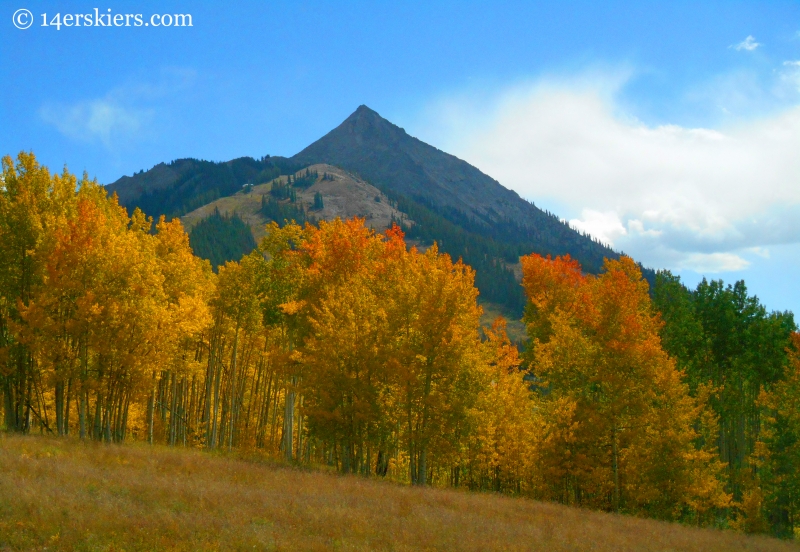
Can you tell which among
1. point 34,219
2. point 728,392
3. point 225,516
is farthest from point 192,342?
point 728,392

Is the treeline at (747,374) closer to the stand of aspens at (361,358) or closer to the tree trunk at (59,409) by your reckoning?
the stand of aspens at (361,358)

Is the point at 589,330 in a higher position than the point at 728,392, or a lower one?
higher

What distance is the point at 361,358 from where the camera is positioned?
95.4 feet

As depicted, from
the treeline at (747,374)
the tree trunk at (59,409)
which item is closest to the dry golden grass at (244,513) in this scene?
the tree trunk at (59,409)

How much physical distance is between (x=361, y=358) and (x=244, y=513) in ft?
42.5

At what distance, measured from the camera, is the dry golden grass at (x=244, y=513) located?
14617 mm

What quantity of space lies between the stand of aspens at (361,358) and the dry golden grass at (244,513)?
14.0 feet

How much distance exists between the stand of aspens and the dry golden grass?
14.0 ft

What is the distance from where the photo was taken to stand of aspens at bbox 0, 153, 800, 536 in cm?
2519

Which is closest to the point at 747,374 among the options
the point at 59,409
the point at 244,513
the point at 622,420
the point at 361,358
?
the point at 622,420

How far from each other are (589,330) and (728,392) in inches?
579

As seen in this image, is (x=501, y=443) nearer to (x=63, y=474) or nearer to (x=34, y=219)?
(x=63, y=474)

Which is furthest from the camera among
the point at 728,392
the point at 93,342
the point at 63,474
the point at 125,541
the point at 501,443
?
the point at 728,392

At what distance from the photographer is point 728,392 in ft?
136
